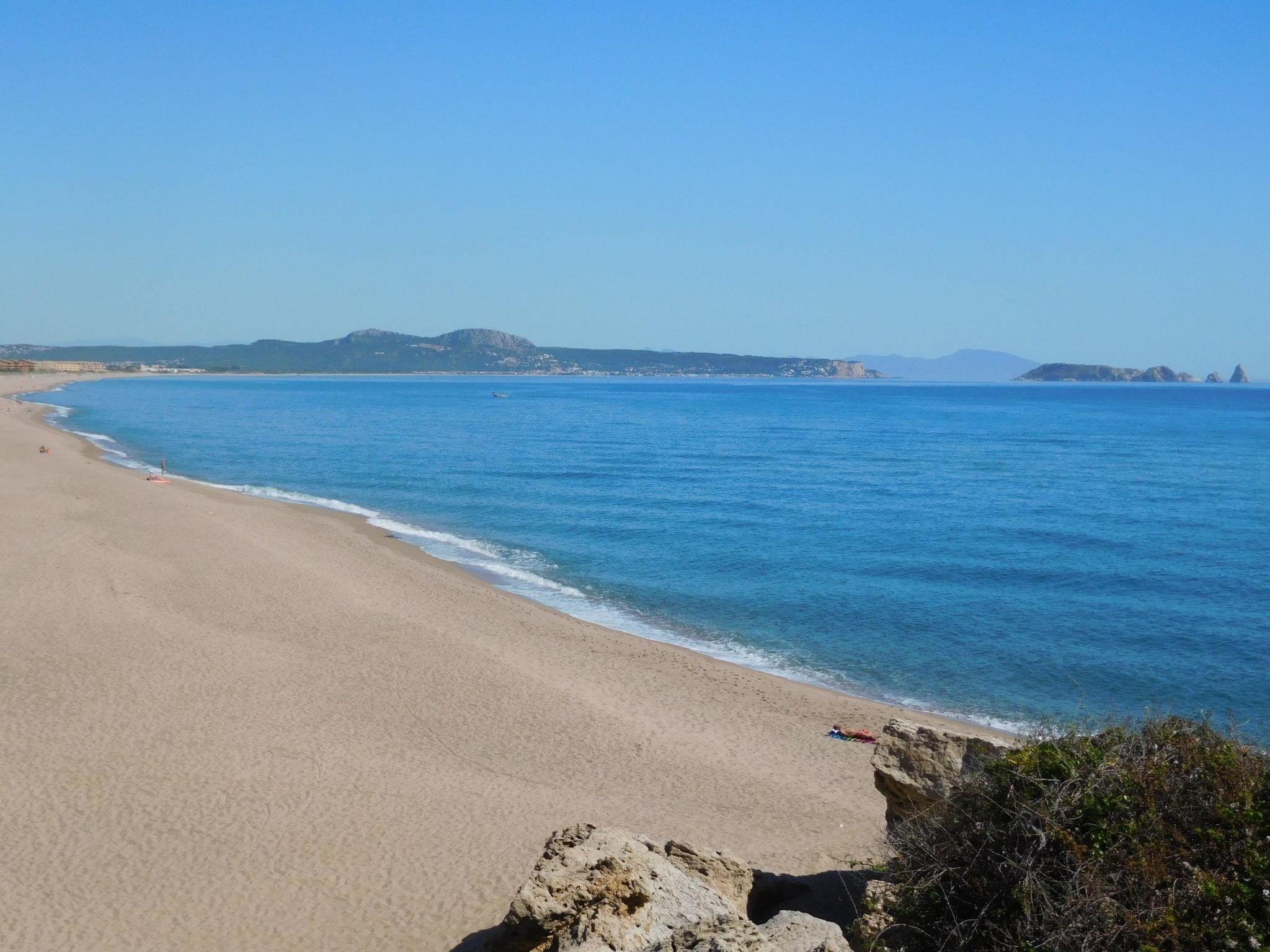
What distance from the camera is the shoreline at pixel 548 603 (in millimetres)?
15305

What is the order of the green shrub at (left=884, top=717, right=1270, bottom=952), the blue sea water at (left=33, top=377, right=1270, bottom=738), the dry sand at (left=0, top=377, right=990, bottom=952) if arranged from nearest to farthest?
the green shrub at (left=884, top=717, right=1270, bottom=952)
the dry sand at (left=0, top=377, right=990, bottom=952)
the blue sea water at (left=33, top=377, right=1270, bottom=738)

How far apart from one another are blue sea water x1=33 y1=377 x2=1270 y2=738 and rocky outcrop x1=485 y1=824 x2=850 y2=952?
844 centimetres

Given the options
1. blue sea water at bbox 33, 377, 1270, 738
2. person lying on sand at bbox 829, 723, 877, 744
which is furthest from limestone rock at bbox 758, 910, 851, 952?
blue sea water at bbox 33, 377, 1270, 738

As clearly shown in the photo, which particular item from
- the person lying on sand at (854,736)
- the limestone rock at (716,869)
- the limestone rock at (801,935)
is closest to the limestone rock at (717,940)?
the limestone rock at (801,935)

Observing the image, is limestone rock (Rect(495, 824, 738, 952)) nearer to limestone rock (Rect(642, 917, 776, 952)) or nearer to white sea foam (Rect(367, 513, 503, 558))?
limestone rock (Rect(642, 917, 776, 952))

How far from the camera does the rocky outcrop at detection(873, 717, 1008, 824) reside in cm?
764

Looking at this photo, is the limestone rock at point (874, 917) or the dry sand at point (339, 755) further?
the dry sand at point (339, 755)

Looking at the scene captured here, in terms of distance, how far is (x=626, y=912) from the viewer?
605cm

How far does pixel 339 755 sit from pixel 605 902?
23.7 feet

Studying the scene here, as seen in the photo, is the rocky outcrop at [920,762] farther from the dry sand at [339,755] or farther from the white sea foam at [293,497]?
the white sea foam at [293,497]

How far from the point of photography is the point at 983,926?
6008 mm

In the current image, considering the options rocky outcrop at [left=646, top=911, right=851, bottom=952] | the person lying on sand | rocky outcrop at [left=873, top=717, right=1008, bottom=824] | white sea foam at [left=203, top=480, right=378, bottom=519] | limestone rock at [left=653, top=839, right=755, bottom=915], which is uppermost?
rocky outcrop at [left=873, top=717, right=1008, bottom=824]

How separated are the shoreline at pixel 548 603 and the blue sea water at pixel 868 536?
22 cm

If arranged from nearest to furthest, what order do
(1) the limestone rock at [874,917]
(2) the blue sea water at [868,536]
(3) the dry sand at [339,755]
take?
(1) the limestone rock at [874,917], (3) the dry sand at [339,755], (2) the blue sea water at [868,536]
